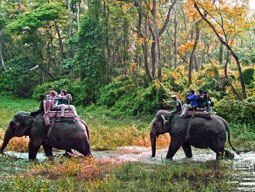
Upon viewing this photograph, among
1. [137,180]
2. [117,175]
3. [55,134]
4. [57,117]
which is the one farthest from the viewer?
[57,117]

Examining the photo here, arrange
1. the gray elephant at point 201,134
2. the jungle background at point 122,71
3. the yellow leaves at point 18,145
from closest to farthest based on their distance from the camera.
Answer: the gray elephant at point 201,134 → the yellow leaves at point 18,145 → the jungle background at point 122,71

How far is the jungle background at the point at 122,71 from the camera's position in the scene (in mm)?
13156

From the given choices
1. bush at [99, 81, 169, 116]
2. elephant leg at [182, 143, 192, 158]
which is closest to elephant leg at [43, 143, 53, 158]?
elephant leg at [182, 143, 192, 158]

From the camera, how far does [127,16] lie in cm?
2670

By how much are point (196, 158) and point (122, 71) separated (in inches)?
731

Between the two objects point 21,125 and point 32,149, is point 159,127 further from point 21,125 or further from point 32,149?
point 21,125

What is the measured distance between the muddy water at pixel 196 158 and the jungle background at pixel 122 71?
56 centimetres

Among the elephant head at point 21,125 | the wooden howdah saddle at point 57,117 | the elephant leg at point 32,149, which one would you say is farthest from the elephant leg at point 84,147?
the elephant head at point 21,125

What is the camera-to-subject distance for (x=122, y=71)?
2836cm

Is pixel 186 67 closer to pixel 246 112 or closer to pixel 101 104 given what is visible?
pixel 101 104

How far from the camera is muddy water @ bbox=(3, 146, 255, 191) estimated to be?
277 inches

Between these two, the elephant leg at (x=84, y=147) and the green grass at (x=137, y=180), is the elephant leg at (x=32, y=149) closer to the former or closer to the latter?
the elephant leg at (x=84, y=147)

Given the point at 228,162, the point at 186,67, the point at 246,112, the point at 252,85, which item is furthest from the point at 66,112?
the point at 186,67

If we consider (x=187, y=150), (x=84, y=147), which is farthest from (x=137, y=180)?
(x=187, y=150)
